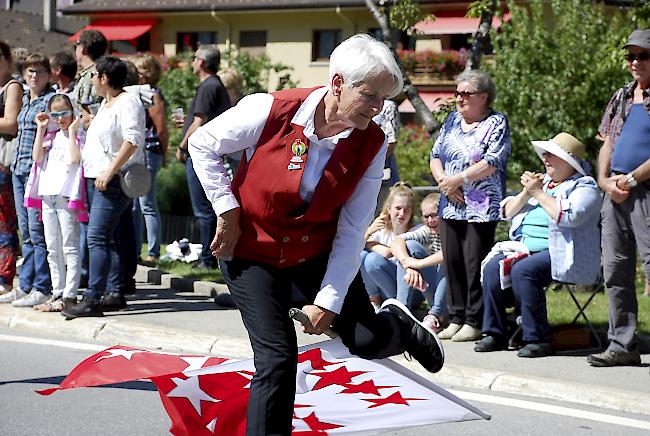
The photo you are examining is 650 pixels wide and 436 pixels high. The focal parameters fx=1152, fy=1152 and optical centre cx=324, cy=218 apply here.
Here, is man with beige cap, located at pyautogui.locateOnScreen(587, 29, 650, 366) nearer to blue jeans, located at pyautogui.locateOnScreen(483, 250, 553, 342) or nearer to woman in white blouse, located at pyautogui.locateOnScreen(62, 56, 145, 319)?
blue jeans, located at pyautogui.locateOnScreen(483, 250, 553, 342)

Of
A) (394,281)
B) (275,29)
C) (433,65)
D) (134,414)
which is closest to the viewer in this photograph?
(134,414)

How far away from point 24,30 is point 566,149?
1864 inches

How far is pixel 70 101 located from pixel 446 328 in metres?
3.67

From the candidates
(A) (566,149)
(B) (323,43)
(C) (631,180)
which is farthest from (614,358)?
(B) (323,43)

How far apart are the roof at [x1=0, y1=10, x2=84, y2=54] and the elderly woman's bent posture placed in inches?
1788

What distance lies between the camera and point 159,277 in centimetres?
1155

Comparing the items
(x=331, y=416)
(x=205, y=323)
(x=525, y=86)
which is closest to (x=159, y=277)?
(x=205, y=323)

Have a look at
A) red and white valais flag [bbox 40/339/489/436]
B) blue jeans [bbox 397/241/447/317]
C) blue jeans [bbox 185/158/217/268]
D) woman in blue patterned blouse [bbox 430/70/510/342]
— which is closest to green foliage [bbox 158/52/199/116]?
blue jeans [bbox 185/158/217/268]

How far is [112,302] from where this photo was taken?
32.2ft

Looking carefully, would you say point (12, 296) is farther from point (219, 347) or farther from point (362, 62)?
point (362, 62)

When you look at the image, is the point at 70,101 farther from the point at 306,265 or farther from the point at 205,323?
the point at 306,265

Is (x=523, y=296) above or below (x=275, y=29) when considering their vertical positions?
below

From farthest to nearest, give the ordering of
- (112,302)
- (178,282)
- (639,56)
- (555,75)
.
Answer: (555,75) → (178,282) → (112,302) → (639,56)

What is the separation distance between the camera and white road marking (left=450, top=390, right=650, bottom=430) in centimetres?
654
